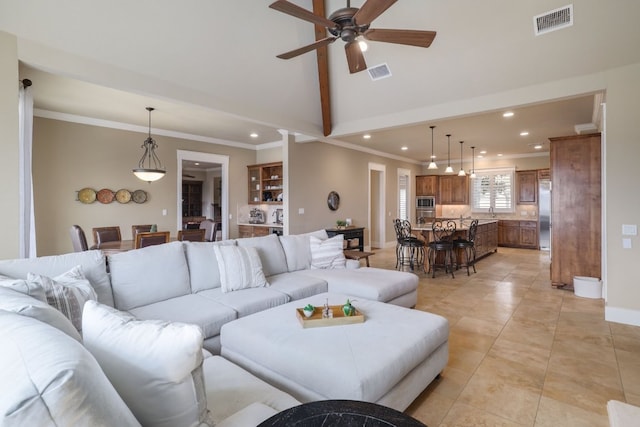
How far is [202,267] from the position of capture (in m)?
3.21

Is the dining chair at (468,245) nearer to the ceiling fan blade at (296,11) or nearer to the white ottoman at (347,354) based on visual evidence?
Result: the white ottoman at (347,354)

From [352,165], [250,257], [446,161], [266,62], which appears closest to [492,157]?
[446,161]

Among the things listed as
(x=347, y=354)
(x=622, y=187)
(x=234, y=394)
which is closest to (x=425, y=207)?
(x=622, y=187)

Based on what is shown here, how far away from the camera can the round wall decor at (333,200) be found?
7.47m

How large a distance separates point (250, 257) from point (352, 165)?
5438 mm

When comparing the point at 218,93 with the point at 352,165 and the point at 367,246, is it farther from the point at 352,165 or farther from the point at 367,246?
the point at 367,246

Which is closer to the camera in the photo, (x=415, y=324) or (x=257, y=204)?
(x=415, y=324)

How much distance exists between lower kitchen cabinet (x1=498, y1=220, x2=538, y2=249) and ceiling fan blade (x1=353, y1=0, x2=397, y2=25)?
8935mm

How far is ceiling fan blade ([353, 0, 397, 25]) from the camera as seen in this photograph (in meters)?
2.39

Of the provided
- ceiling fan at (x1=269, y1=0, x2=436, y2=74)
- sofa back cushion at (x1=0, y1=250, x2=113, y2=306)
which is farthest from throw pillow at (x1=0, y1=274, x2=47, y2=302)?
ceiling fan at (x1=269, y1=0, x2=436, y2=74)

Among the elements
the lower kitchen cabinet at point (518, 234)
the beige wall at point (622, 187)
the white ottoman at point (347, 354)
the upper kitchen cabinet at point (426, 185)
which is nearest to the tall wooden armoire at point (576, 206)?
the beige wall at point (622, 187)

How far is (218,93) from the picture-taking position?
15.0 ft

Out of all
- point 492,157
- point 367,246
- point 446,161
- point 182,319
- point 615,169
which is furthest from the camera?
point 446,161

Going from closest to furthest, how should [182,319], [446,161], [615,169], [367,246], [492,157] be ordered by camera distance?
[182,319] < [615,169] < [367,246] < [492,157] < [446,161]
